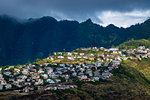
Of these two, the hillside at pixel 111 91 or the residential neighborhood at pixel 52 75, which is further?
the residential neighborhood at pixel 52 75

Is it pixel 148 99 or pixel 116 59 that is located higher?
pixel 116 59

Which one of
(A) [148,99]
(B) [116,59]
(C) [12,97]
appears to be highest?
(B) [116,59]

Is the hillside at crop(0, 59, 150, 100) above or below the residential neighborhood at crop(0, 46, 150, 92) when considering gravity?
below

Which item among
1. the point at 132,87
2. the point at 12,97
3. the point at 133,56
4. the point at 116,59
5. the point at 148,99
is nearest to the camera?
the point at 12,97

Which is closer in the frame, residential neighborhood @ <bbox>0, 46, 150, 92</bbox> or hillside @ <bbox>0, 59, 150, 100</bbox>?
hillside @ <bbox>0, 59, 150, 100</bbox>

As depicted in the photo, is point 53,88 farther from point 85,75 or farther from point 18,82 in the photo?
point 85,75

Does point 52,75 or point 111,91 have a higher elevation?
point 52,75

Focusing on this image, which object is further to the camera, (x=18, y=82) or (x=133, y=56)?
(x=133, y=56)

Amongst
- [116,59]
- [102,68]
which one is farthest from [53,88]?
[116,59]

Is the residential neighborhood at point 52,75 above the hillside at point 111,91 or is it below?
above

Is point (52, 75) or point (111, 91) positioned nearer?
point (111, 91)

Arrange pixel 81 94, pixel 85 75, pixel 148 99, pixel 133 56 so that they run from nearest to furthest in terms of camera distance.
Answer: pixel 81 94
pixel 148 99
pixel 85 75
pixel 133 56
